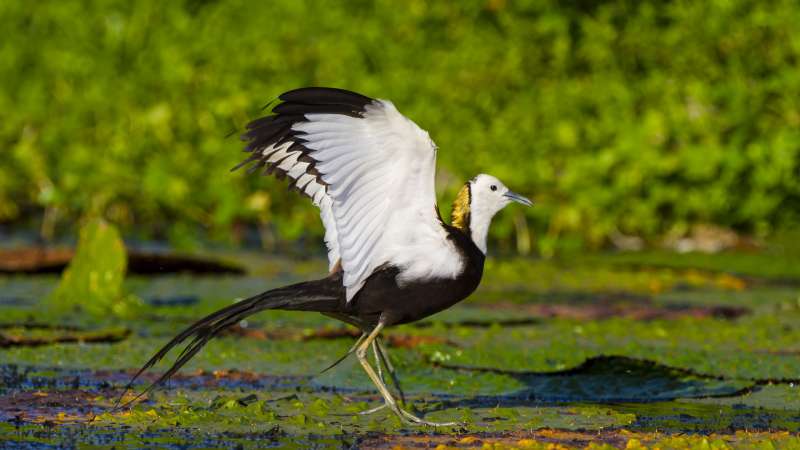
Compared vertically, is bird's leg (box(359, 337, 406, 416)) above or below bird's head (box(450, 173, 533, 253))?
below

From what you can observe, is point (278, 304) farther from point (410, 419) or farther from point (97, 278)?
point (97, 278)

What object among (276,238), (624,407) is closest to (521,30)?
(276,238)

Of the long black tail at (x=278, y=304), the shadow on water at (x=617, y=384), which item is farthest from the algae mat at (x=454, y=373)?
the long black tail at (x=278, y=304)

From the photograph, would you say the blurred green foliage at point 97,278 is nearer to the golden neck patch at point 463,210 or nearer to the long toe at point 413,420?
the golden neck patch at point 463,210

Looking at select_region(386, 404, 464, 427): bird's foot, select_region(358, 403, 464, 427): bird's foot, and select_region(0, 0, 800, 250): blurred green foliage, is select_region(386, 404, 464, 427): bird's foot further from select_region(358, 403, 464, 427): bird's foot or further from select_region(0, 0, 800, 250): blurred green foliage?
select_region(0, 0, 800, 250): blurred green foliage

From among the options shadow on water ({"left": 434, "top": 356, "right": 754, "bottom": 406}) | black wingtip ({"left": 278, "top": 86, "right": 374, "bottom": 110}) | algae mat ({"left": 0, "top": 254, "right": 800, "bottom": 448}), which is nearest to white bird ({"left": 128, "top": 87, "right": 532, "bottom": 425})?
black wingtip ({"left": 278, "top": 86, "right": 374, "bottom": 110})

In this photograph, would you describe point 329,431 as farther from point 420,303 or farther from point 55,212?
point 55,212

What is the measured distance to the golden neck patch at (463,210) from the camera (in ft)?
18.2

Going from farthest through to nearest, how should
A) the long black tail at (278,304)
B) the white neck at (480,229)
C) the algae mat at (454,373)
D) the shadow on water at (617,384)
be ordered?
1. the shadow on water at (617,384)
2. the white neck at (480,229)
3. the long black tail at (278,304)
4. the algae mat at (454,373)

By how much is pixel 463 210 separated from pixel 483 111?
8266 millimetres

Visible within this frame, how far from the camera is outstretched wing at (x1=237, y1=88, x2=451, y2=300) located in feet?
16.5

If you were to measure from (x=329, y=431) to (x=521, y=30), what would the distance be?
9.21 m

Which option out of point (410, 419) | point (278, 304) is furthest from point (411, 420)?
point (278, 304)

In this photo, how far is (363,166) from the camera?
511 centimetres
